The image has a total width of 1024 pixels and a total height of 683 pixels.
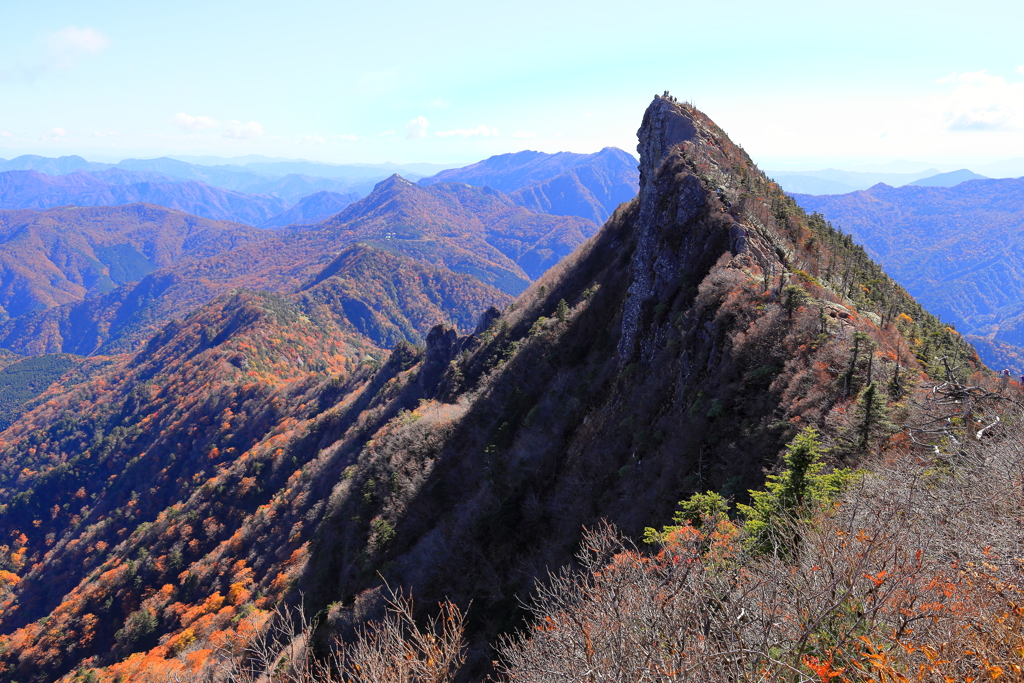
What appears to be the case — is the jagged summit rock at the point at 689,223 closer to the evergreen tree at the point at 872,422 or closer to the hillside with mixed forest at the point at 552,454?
the hillside with mixed forest at the point at 552,454

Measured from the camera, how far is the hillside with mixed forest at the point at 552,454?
55.4 feet

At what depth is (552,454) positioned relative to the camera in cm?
3616

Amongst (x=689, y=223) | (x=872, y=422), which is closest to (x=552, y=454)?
(x=689, y=223)

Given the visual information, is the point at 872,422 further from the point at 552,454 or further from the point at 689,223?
the point at 689,223

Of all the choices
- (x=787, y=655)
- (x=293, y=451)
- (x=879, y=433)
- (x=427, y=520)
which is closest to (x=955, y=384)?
(x=879, y=433)

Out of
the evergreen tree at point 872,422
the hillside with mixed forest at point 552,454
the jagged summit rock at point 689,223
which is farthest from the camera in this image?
the jagged summit rock at point 689,223

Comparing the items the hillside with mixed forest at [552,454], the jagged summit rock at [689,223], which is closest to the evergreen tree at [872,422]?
the hillside with mixed forest at [552,454]

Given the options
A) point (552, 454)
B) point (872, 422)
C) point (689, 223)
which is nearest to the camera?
point (872, 422)

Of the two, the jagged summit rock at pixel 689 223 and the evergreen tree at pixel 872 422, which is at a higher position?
the jagged summit rock at pixel 689 223

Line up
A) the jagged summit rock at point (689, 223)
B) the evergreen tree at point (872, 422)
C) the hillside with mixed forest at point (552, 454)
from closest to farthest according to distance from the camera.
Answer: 1. the evergreen tree at point (872, 422)
2. the hillside with mixed forest at point (552, 454)
3. the jagged summit rock at point (689, 223)

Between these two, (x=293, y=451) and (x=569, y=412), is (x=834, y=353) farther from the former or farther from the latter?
(x=293, y=451)

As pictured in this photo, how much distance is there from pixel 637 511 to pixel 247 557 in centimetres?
7514

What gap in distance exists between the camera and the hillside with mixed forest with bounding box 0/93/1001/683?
1689 centimetres

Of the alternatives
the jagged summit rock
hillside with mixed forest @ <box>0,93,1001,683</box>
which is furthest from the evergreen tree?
the jagged summit rock
